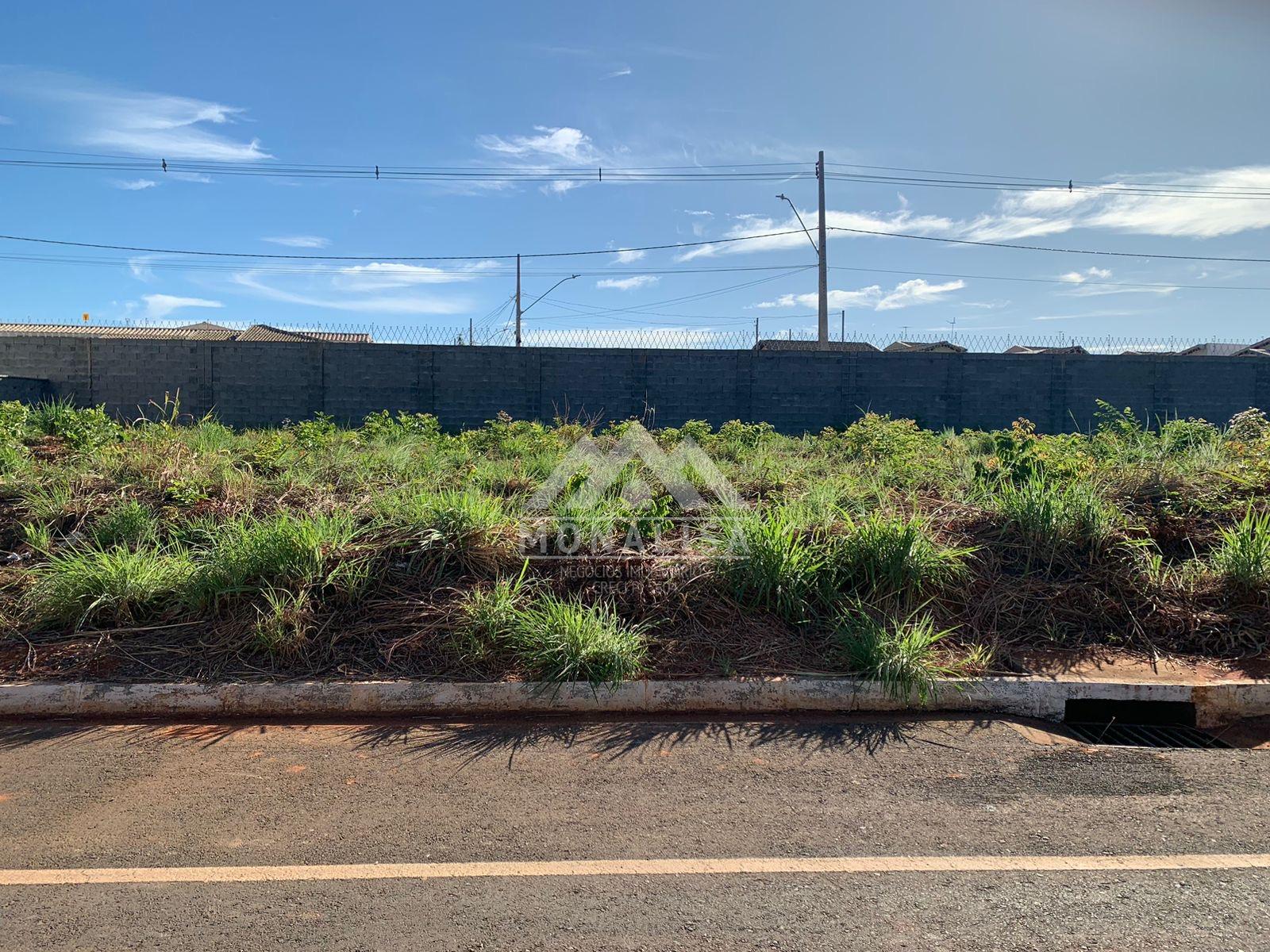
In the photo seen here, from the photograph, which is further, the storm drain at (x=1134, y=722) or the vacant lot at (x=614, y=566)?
the vacant lot at (x=614, y=566)

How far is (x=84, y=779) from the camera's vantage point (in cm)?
408

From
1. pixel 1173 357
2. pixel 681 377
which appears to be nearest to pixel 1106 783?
pixel 681 377

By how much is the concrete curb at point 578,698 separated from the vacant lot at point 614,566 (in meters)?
0.16

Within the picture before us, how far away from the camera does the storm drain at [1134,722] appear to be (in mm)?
4855

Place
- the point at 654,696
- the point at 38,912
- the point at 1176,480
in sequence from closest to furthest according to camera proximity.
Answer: the point at 38,912
the point at 654,696
the point at 1176,480

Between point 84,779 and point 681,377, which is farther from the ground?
point 681,377

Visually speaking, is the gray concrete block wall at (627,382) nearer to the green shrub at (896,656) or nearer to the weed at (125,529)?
the weed at (125,529)

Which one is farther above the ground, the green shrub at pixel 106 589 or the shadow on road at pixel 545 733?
the green shrub at pixel 106 589

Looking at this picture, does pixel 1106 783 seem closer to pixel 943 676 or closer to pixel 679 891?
pixel 943 676

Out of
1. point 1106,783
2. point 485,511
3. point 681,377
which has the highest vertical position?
point 681,377

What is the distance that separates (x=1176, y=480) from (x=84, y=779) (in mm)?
8351

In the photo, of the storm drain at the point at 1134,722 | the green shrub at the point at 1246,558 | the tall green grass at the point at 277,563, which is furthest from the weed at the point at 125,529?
the green shrub at the point at 1246,558

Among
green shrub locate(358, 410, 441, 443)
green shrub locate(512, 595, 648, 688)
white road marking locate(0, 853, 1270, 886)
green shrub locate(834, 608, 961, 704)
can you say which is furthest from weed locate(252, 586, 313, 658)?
green shrub locate(358, 410, 441, 443)

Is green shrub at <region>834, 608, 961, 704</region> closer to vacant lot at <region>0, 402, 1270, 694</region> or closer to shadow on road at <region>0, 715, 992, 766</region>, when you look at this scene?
vacant lot at <region>0, 402, 1270, 694</region>
